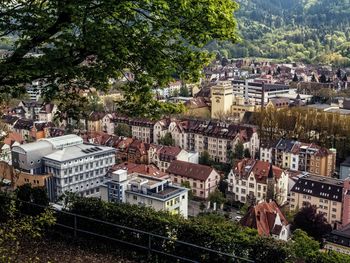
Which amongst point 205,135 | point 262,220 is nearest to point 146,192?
point 262,220

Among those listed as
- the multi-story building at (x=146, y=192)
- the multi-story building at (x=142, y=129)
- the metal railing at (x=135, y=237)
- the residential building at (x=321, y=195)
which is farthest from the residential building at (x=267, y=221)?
the multi-story building at (x=142, y=129)

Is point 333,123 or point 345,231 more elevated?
point 333,123

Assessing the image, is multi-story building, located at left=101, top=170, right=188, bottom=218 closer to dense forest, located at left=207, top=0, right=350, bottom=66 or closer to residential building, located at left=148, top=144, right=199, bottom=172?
residential building, located at left=148, top=144, right=199, bottom=172

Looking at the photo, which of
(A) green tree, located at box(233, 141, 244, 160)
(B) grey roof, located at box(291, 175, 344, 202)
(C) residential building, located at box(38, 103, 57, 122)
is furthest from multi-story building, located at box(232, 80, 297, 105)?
(B) grey roof, located at box(291, 175, 344, 202)

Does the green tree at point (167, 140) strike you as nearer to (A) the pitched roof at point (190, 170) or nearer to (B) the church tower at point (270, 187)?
(A) the pitched roof at point (190, 170)

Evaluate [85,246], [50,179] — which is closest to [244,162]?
[50,179]

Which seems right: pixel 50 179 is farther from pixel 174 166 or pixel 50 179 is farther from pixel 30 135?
pixel 30 135
